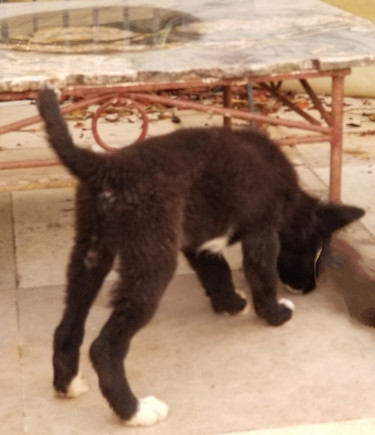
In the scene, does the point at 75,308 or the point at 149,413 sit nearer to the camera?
the point at 149,413

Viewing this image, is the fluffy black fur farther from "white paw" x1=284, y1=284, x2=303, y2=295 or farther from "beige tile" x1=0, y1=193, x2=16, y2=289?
"beige tile" x1=0, y1=193, x2=16, y2=289

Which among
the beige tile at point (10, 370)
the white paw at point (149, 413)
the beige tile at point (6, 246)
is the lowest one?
the beige tile at point (10, 370)

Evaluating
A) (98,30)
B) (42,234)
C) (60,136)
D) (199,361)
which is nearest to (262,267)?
(199,361)

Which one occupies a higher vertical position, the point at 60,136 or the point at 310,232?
the point at 60,136

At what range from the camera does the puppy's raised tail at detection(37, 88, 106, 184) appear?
9.27 feet

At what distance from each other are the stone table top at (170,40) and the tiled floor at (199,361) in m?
0.70

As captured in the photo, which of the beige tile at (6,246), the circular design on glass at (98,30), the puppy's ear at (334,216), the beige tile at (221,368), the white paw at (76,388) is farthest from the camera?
the circular design on glass at (98,30)

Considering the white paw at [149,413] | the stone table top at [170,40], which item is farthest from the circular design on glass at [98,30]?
the white paw at [149,413]

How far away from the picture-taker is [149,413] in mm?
2986

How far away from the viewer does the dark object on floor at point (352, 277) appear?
12.2 feet

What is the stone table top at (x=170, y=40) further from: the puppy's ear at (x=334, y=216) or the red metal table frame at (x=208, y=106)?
the puppy's ear at (x=334, y=216)

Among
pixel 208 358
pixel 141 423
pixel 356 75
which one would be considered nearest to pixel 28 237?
pixel 208 358

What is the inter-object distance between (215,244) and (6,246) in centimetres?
151

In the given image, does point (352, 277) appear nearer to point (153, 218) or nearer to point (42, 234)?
point (153, 218)
